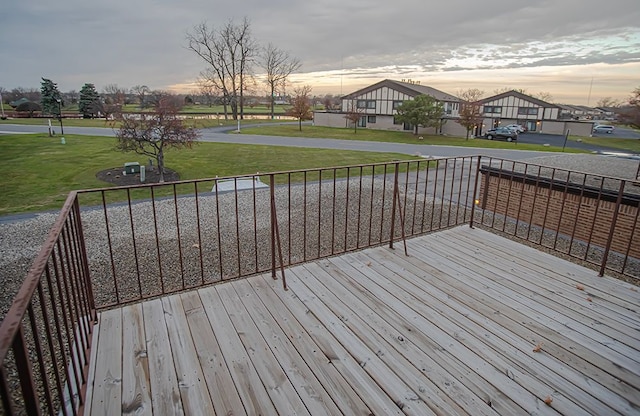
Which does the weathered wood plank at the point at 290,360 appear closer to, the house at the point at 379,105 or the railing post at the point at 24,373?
the railing post at the point at 24,373

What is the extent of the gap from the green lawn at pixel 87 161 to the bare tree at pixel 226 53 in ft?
85.8

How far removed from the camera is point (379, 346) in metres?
2.38

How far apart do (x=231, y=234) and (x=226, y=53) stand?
4333cm

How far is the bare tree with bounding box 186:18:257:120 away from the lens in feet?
137

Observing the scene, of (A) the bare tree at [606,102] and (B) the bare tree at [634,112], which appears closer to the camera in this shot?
(B) the bare tree at [634,112]

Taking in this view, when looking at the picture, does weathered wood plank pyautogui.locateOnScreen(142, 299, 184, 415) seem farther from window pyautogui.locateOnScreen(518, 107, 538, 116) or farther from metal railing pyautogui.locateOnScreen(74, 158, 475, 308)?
window pyautogui.locateOnScreen(518, 107, 538, 116)

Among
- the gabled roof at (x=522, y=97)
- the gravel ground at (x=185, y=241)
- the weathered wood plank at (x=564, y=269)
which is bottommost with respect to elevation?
the gravel ground at (x=185, y=241)

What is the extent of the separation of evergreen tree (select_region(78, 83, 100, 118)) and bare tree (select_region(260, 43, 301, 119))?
21.5 meters

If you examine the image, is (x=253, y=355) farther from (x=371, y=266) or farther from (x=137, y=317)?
(x=371, y=266)

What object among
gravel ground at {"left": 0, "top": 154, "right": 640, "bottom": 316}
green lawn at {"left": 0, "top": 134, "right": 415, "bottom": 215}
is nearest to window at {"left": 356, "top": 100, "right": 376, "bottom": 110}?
green lawn at {"left": 0, "top": 134, "right": 415, "bottom": 215}

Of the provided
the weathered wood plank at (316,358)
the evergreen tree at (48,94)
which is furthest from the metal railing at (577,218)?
the evergreen tree at (48,94)

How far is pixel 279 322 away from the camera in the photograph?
2625 millimetres

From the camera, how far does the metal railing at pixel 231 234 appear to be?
94.8 inches

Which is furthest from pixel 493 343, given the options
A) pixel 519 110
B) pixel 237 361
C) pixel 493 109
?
pixel 493 109
